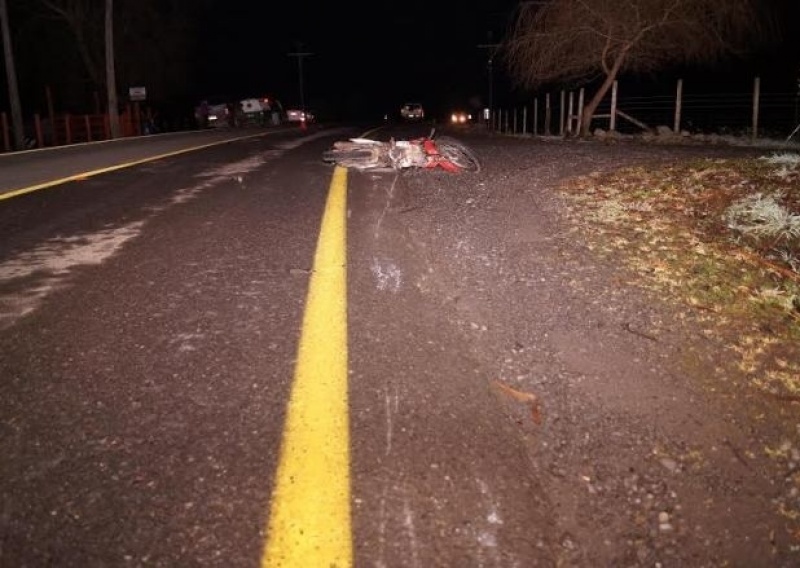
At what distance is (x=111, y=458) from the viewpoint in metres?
1.82

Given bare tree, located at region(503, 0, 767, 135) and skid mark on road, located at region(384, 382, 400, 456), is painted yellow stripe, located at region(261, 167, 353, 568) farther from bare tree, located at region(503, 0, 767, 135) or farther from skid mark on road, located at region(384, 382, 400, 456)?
bare tree, located at region(503, 0, 767, 135)

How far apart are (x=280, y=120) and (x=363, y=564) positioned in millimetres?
46034

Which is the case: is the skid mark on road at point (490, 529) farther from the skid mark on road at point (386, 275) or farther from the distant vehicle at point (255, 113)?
the distant vehicle at point (255, 113)

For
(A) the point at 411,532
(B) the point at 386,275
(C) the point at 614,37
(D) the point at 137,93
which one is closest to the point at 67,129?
(D) the point at 137,93

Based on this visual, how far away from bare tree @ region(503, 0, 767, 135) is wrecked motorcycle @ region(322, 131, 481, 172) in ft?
36.2

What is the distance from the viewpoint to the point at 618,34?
1873cm

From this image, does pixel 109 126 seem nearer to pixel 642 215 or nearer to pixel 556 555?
pixel 642 215

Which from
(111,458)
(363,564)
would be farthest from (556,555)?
(111,458)

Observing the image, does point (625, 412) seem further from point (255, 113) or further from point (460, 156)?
point (255, 113)

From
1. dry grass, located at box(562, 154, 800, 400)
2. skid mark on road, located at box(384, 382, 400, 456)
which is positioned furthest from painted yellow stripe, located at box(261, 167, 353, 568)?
dry grass, located at box(562, 154, 800, 400)

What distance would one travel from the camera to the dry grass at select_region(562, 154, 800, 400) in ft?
9.16

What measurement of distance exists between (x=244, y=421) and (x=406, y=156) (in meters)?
7.11

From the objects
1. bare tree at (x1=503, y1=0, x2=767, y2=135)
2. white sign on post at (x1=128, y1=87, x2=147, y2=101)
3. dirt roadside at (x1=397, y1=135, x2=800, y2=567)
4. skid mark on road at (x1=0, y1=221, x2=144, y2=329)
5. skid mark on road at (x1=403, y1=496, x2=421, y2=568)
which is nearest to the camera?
→ skid mark on road at (x1=403, y1=496, x2=421, y2=568)

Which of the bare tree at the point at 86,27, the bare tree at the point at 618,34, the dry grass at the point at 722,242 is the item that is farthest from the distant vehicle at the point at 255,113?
the dry grass at the point at 722,242
